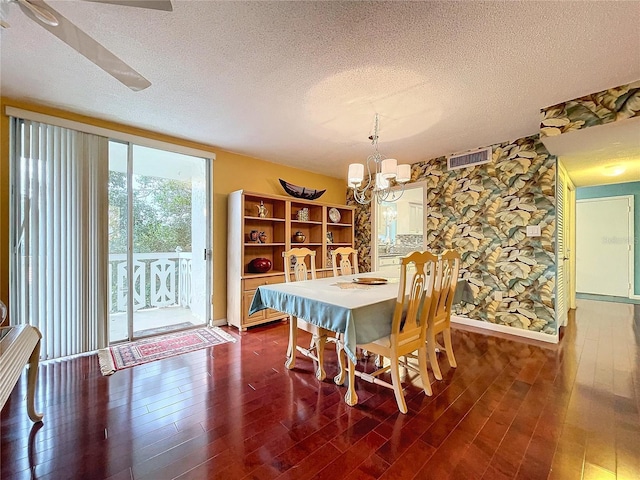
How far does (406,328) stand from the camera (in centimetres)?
196

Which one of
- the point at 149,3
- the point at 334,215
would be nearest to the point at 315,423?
the point at 149,3

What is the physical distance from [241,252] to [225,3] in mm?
2671

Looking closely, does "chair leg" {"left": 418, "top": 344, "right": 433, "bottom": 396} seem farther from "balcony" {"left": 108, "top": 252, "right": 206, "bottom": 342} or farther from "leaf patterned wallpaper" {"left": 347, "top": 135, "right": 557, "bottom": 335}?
"balcony" {"left": 108, "top": 252, "right": 206, "bottom": 342}

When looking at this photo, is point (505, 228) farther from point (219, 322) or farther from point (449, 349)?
point (219, 322)

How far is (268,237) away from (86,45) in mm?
3164

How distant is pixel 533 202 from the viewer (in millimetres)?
3314

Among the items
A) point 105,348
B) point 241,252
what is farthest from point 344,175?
point 105,348

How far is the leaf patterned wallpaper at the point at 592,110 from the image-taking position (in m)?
2.13

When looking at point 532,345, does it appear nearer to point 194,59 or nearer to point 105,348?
point 194,59

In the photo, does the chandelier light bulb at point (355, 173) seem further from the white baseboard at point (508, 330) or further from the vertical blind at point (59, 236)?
the white baseboard at point (508, 330)

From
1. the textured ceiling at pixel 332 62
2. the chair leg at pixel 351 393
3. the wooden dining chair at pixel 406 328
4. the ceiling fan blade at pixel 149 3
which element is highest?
the textured ceiling at pixel 332 62

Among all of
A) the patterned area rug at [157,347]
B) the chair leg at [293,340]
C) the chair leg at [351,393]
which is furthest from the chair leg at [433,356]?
the patterned area rug at [157,347]

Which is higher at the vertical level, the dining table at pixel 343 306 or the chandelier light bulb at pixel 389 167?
the chandelier light bulb at pixel 389 167

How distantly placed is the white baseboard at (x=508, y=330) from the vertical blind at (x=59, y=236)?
14.5 ft
